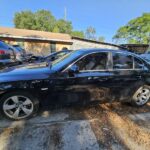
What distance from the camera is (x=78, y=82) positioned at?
4523 mm

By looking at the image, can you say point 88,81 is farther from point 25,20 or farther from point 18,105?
point 25,20

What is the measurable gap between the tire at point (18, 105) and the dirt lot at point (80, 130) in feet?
0.51

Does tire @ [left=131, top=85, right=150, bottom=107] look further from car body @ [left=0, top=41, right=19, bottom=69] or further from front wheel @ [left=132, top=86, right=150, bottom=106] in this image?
car body @ [left=0, top=41, right=19, bottom=69]

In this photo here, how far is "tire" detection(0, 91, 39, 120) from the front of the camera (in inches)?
161

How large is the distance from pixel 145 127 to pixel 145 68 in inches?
70.9

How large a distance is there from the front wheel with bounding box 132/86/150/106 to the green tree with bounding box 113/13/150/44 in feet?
135

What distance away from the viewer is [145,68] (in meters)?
5.44

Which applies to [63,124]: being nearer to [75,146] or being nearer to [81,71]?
[75,146]

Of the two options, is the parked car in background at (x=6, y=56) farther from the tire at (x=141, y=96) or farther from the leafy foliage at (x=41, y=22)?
the leafy foliage at (x=41, y=22)

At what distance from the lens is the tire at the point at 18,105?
409 cm

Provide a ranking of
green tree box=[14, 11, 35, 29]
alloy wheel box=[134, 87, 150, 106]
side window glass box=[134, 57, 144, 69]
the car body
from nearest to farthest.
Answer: side window glass box=[134, 57, 144, 69] < alloy wheel box=[134, 87, 150, 106] < the car body < green tree box=[14, 11, 35, 29]

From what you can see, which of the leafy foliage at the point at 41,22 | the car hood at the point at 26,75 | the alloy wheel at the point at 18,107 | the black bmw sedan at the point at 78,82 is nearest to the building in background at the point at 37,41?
the car hood at the point at 26,75

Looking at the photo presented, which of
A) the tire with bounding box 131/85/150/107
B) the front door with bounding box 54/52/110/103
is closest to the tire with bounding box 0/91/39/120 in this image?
the front door with bounding box 54/52/110/103

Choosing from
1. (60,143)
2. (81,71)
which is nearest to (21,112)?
(60,143)
